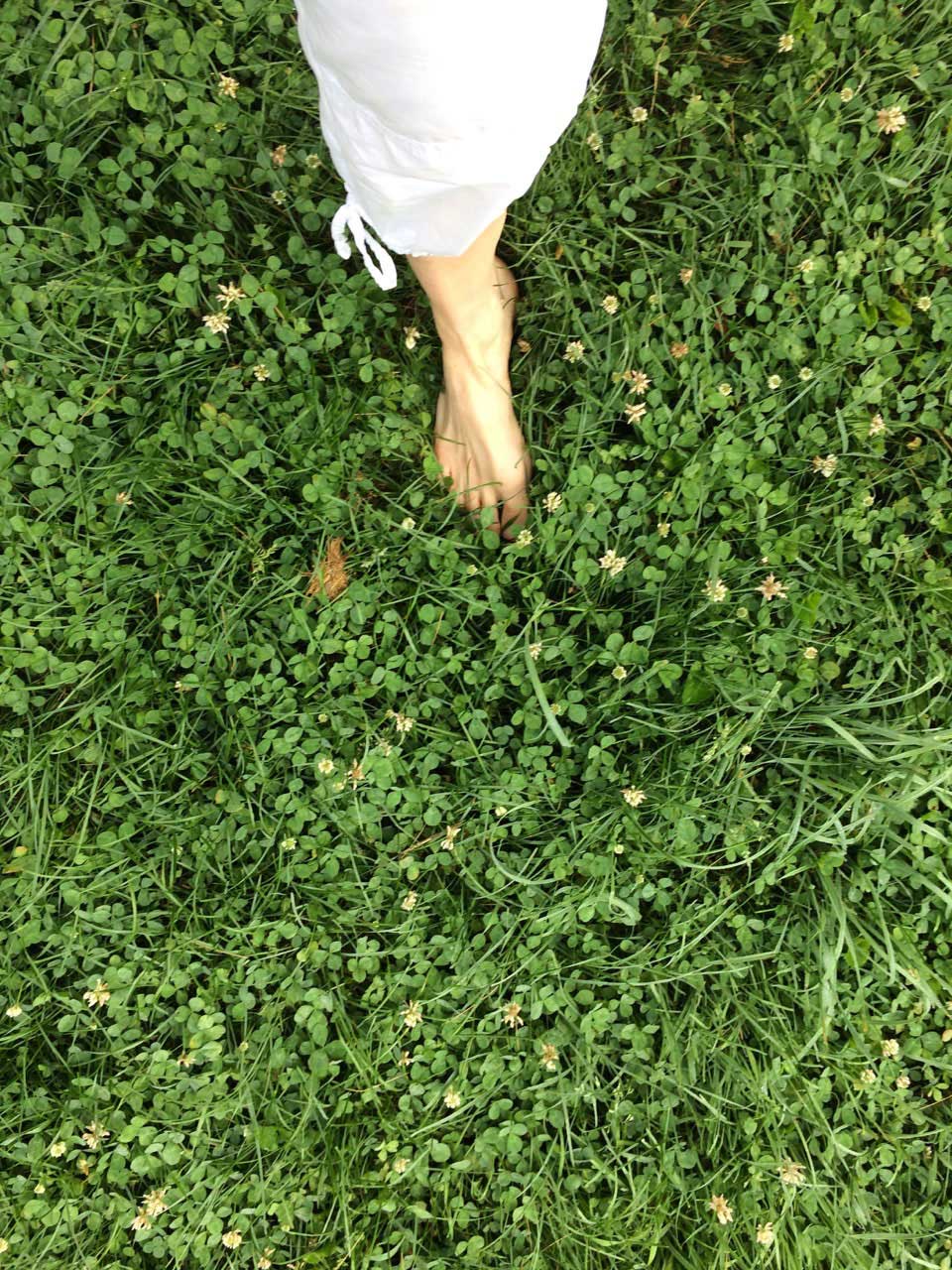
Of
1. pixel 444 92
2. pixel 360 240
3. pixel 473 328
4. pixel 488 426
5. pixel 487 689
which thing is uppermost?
pixel 444 92

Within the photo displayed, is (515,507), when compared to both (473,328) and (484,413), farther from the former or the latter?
(473,328)

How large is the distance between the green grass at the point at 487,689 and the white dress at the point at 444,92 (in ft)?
2.86

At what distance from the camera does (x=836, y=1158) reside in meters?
2.05

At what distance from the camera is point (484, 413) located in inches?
81.7

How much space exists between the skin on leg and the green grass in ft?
0.27

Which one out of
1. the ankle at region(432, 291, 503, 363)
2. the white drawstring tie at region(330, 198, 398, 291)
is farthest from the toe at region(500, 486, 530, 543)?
the white drawstring tie at region(330, 198, 398, 291)

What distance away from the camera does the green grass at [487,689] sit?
2.02 m

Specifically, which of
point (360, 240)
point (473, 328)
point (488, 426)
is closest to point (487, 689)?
point (488, 426)

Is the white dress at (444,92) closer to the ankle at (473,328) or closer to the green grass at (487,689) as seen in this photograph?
the ankle at (473,328)

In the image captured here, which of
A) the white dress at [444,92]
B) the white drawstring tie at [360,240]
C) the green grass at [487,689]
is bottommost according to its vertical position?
the green grass at [487,689]

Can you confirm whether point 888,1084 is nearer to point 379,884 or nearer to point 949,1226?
point 949,1226

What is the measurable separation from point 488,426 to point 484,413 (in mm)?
33

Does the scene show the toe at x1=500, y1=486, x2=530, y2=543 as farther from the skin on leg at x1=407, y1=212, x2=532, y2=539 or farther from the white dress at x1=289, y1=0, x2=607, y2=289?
the white dress at x1=289, y1=0, x2=607, y2=289

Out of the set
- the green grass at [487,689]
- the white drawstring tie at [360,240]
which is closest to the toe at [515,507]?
the green grass at [487,689]
